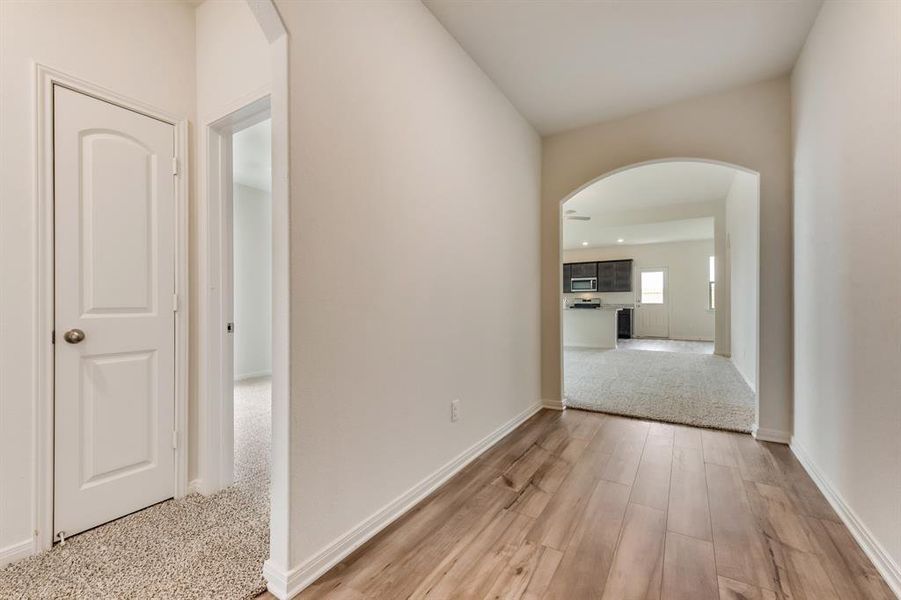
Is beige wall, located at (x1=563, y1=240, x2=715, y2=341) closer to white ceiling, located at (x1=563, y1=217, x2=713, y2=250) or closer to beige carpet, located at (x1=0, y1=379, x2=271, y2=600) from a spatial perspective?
white ceiling, located at (x1=563, y1=217, x2=713, y2=250)

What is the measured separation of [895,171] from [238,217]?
576 centimetres

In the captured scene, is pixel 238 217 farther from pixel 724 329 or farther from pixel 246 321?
pixel 724 329

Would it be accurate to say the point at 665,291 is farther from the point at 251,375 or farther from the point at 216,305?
the point at 216,305

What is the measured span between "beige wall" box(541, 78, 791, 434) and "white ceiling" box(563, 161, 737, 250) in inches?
27.1

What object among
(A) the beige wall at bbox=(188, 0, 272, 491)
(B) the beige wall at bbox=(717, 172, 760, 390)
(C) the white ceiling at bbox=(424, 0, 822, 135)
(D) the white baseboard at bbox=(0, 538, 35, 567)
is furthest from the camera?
(B) the beige wall at bbox=(717, 172, 760, 390)

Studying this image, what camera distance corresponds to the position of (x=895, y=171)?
1328 mm

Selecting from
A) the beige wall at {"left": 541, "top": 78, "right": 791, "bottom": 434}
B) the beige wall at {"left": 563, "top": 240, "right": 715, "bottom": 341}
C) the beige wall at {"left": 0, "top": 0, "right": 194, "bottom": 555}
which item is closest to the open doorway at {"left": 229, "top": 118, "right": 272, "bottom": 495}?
the beige wall at {"left": 0, "top": 0, "right": 194, "bottom": 555}

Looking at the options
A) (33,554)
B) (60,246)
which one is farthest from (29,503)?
(60,246)

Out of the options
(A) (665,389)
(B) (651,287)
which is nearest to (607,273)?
(B) (651,287)

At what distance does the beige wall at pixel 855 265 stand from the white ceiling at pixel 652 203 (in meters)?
2.00

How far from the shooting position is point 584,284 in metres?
10.9

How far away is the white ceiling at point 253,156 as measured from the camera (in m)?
3.50

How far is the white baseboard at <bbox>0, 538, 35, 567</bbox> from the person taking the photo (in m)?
1.42

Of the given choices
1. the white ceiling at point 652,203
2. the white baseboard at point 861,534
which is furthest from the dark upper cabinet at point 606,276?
the white baseboard at point 861,534
